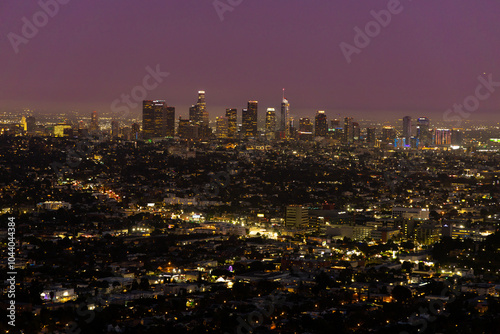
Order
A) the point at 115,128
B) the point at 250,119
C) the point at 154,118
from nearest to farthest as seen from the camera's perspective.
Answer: the point at 115,128 → the point at 154,118 → the point at 250,119

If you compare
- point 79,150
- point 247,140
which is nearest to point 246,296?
point 79,150

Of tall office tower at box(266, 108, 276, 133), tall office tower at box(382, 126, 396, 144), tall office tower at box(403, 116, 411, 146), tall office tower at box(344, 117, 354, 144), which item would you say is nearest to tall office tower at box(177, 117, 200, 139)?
tall office tower at box(266, 108, 276, 133)

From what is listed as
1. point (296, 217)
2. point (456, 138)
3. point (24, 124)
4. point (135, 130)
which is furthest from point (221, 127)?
point (296, 217)

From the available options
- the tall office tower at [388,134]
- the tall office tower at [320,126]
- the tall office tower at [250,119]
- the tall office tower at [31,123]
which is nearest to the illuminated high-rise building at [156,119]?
the tall office tower at [250,119]

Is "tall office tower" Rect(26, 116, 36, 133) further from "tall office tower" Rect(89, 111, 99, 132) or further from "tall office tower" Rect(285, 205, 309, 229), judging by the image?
"tall office tower" Rect(285, 205, 309, 229)

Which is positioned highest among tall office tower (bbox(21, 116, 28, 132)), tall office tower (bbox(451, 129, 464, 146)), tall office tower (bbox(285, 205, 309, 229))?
tall office tower (bbox(21, 116, 28, 132))

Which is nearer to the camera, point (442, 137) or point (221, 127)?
point (221, 127)

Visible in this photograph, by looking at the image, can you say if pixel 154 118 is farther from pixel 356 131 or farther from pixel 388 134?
pixel 388 134

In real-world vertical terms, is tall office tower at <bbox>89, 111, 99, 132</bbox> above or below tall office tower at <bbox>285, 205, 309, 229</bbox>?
above
